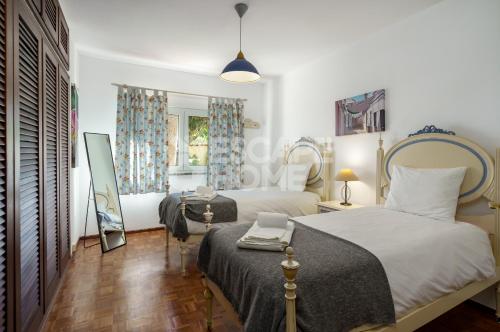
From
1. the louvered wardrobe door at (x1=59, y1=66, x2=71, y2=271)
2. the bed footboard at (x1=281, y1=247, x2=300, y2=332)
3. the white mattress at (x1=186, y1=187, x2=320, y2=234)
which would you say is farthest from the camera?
the white mattress at (x1=186, y1=187, x2=320, y2=234)

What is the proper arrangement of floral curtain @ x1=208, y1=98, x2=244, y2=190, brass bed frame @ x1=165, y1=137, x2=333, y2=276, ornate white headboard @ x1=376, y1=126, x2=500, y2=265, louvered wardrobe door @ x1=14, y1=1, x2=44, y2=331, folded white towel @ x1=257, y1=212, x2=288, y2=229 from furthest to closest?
floral curtain @ x1=208, y1=98, x2=244, y2=190, brass bed frame @ x1=165, y1=137, x2=333, y2=276, ornate white headboard @ x1=376, y1=126, x2=500, y2=265, folded white towel @ x1=257, y1=212, x2=288, y2=229, louvered wardrobe door @ x1=14, y1=1, x2=44, y2=331

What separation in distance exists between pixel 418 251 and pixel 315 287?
2.59 feet

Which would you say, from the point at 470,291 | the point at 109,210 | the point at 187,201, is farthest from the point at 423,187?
the point at 109,210

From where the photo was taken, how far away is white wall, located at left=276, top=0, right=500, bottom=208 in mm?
2254

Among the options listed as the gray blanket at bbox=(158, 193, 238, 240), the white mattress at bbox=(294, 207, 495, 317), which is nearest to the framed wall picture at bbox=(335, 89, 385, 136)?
the white mattress at bbox=(294, 207, 495, 317)

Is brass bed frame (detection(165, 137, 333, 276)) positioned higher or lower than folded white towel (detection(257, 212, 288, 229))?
higher

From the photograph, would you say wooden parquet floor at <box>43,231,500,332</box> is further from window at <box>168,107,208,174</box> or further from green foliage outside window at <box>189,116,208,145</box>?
green foliage outside window at <box>189,116,208,145</box>

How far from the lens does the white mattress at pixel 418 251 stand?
1460mm

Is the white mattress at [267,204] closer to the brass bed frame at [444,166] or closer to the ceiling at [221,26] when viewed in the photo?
the brass bed frame at [444,166]

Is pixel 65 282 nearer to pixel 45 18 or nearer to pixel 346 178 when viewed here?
pixel 45 18

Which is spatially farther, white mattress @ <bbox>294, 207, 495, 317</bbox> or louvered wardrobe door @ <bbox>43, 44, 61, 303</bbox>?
louvered wardrobe door @ <bbox>43, 44, 61, 303</bbox>

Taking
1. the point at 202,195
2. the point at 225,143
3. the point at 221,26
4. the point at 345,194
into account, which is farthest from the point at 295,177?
the point at 221,26

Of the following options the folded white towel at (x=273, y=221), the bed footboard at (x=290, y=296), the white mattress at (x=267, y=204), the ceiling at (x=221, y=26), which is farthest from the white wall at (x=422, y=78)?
the bed footboard at (x=290, y=296)

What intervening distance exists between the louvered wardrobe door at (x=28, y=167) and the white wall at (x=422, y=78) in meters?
3.19
